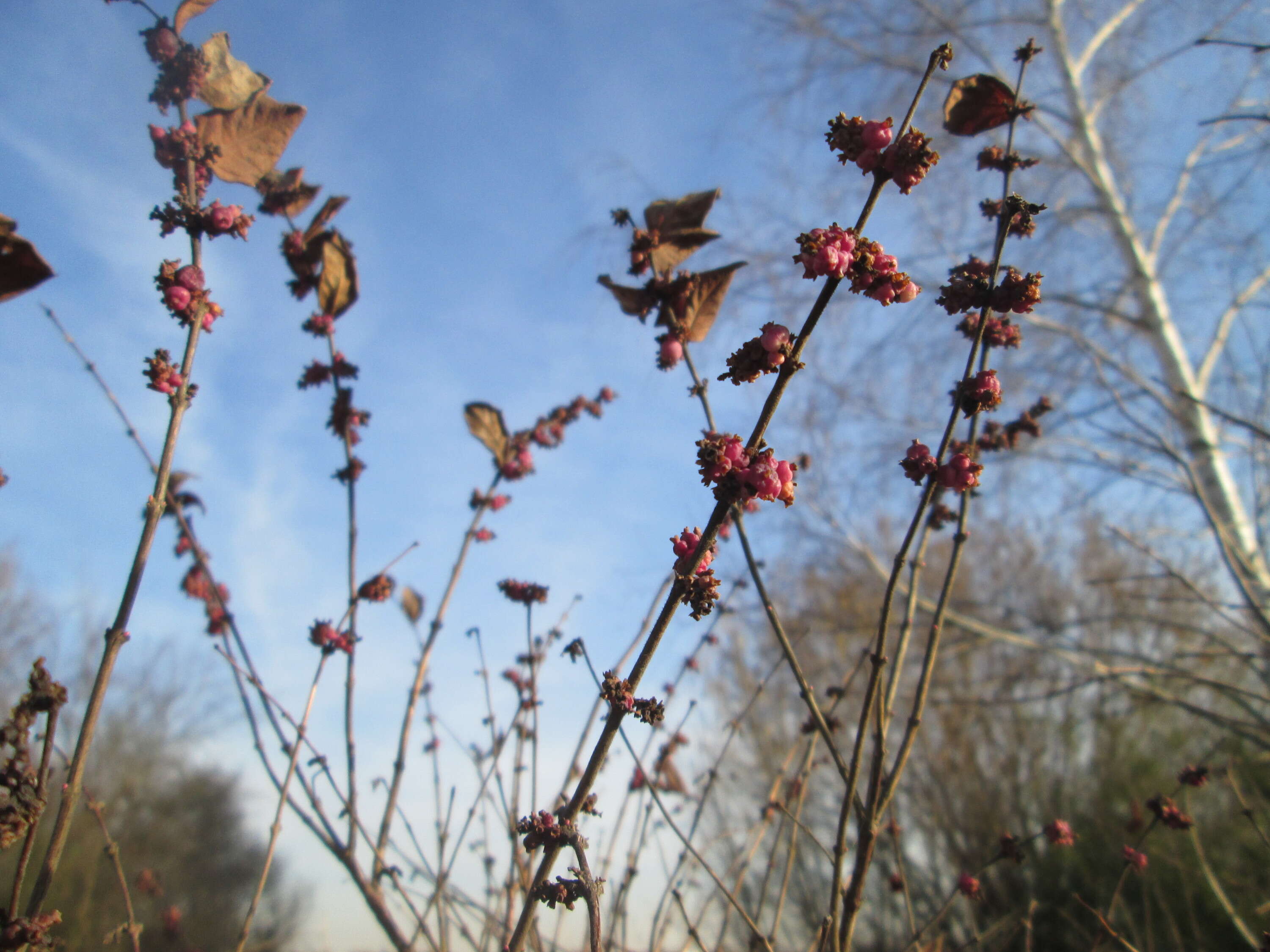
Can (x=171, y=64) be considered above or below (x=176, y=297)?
above

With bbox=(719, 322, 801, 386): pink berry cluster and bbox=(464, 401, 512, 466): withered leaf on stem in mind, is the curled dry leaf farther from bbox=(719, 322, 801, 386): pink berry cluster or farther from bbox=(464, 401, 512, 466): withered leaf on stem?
bbox=(719, 322, 801, 386): pink berry cluster

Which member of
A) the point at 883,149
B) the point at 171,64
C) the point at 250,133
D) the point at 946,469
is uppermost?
the point at 171,64

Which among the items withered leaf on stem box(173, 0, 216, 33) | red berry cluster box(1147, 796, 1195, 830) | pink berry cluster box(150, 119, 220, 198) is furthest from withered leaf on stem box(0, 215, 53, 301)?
red berry cluster box(1147, 796, 1195, 830)

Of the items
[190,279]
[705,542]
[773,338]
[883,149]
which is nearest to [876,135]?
[883,149]

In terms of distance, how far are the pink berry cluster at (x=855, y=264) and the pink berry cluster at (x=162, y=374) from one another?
2.90 feet

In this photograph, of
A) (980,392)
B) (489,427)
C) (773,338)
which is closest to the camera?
(773,338)

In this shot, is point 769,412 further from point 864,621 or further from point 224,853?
point 224,853

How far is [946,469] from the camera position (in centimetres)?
92

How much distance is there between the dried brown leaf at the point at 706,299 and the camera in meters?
1.20

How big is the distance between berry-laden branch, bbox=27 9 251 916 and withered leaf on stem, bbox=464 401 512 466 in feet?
2.23

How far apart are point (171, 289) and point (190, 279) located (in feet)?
0.10

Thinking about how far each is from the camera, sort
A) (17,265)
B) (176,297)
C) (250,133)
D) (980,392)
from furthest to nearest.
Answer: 1. (250,133)
2. (176,297)
3. (980,392)
4. (17,265)

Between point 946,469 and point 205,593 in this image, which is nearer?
point 946,469

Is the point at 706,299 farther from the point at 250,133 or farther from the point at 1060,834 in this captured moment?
the point at 1060,834
